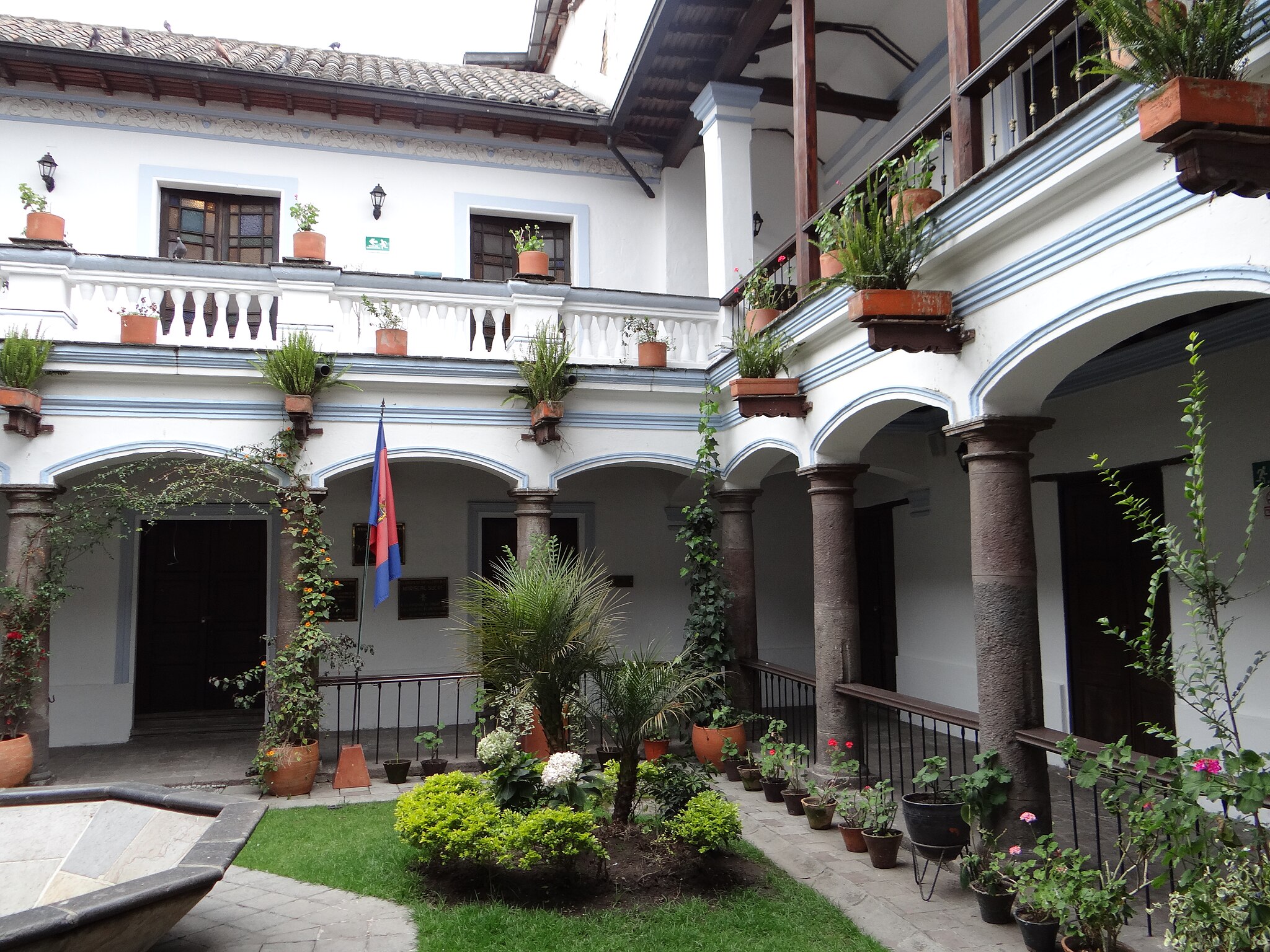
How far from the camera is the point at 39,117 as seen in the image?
9.70 meters

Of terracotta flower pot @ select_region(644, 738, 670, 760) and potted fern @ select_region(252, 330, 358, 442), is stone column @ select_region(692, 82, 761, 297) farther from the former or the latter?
terracotta flower pot @ select_region(644, 738, 670, 760)

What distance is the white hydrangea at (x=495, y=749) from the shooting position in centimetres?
554

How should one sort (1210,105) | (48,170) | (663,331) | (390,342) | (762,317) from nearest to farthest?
(1210,105) → (762,317) → (390,342) → (663,331) → (48,170)

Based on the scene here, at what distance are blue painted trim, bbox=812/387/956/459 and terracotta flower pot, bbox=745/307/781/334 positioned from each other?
1101 millimetres

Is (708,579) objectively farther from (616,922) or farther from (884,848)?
(616,922)

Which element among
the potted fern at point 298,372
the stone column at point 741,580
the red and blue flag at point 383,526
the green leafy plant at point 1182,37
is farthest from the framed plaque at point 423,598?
the green leafy plant at point 1182,37

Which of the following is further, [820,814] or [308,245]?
[308,245]

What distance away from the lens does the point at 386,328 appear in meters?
8.42

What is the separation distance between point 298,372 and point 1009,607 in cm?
585

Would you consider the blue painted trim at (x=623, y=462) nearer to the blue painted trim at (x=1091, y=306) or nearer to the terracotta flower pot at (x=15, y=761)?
the blue painted trim at (x=1091, y=306)

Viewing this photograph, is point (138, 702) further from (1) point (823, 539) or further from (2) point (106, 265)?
(1) point (823, 539)

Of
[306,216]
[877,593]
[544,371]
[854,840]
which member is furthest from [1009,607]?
[306,216]

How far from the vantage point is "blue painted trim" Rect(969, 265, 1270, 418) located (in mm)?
3555

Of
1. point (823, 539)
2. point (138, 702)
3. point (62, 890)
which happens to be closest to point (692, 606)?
point (823, 539)
